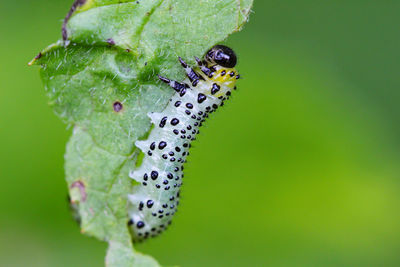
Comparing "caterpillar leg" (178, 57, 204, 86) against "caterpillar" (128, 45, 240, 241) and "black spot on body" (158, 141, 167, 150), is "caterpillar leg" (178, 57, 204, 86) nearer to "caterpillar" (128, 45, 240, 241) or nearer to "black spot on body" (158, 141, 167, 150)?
"caterpillar" (128, 45, 240, 241)

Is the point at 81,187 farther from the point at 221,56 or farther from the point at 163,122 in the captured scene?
the point at 221,56

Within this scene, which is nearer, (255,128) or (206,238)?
(206,238)

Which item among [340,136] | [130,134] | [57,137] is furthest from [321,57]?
[130,134]

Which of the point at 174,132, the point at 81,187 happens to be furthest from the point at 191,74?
the point at 81,187

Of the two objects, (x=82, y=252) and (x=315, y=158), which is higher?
(x=315, y=158)

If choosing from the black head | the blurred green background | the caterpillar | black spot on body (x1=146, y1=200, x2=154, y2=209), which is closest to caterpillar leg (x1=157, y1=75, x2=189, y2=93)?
the caterpillar

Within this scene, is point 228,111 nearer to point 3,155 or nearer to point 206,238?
point 206,238
